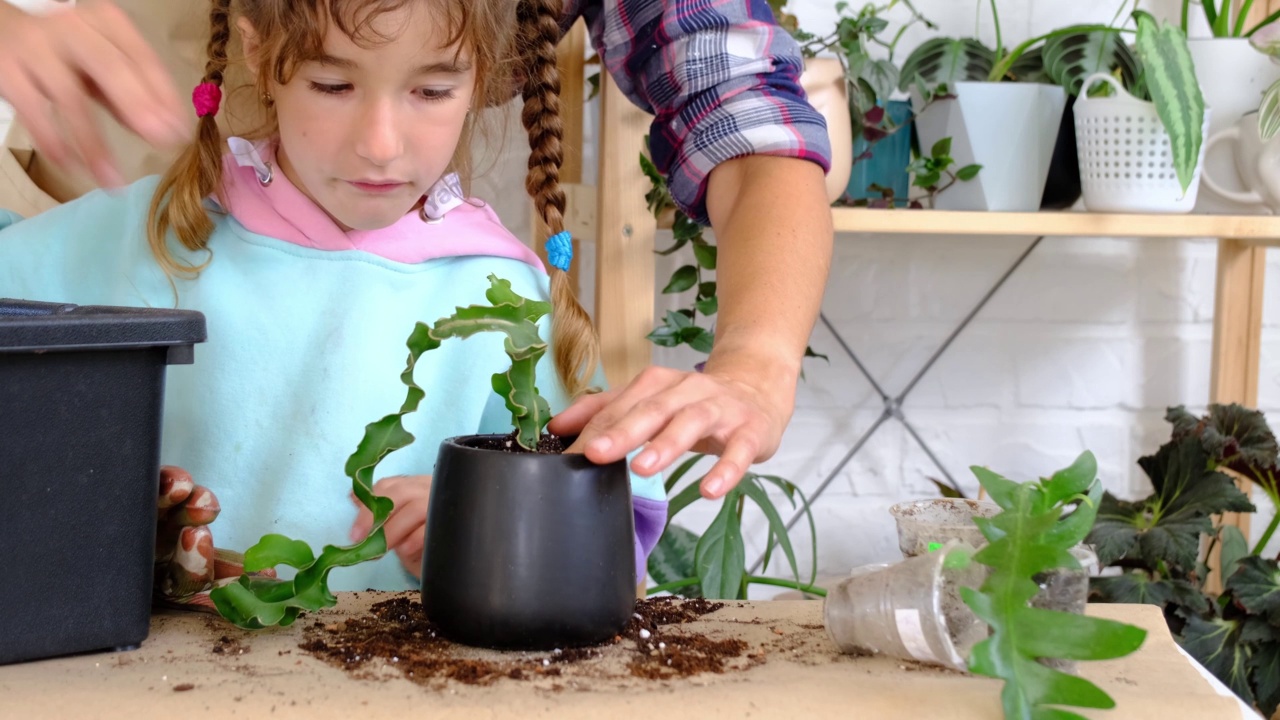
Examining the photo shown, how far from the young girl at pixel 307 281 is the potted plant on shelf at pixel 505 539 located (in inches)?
12.0

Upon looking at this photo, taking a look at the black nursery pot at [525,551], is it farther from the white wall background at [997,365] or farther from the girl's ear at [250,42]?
the white wall background at [997,365]

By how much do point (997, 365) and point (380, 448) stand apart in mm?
1460

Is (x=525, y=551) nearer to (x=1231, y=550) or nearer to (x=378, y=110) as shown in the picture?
(x=378, y=110)

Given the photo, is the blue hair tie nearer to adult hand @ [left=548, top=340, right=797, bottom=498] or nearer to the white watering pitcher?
adult hand @ [left=548, top=340, right=797, bottom=498]

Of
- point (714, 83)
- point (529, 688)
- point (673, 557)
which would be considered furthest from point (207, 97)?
point (673, 557)


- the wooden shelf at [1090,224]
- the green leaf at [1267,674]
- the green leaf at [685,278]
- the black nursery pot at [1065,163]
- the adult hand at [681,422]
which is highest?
the black nursery pot at [1065,163]

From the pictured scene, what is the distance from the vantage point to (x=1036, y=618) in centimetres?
54

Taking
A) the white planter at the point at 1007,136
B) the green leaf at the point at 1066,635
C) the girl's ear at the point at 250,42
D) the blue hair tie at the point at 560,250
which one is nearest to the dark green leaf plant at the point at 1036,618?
the green leaf at the point at 1066,635

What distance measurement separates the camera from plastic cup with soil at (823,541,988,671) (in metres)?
0.59

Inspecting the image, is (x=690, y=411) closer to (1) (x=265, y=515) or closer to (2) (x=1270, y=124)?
(1) (x=265, y=515)

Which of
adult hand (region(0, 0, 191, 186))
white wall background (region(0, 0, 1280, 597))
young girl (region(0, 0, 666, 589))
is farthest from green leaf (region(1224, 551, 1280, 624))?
adult hand (region(0, 0, 191, 186))

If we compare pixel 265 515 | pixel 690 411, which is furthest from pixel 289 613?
pixel 265 515

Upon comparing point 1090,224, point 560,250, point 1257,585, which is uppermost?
point 1090,224

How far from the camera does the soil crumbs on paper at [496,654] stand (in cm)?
58
